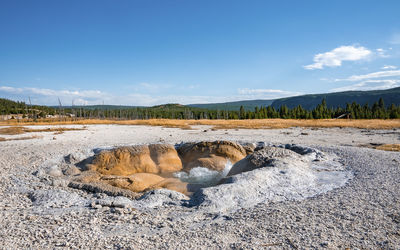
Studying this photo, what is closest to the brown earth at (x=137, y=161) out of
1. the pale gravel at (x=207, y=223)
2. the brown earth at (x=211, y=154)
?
the brown earth at (x=211, y=154)

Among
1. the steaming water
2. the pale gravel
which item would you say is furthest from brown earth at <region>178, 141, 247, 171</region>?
the pale gravel

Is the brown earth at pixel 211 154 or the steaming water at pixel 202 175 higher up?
the brown earth at pixel 211 154

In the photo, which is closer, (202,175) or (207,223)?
(207,223)

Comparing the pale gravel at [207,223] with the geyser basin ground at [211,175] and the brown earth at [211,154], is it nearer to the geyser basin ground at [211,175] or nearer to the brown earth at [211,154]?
the geyser basin ground at [211,175]

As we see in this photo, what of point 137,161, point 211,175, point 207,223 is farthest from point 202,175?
point 207,223

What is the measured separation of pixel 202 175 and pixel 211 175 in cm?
47

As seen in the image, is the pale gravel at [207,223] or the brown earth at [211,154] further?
the brown earth at [211,154]

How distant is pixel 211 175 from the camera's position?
12734 mm

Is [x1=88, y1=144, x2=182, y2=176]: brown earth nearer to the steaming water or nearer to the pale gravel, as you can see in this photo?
the steaming water

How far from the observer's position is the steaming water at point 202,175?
11923 mm

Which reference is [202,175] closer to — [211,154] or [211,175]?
[211,175]

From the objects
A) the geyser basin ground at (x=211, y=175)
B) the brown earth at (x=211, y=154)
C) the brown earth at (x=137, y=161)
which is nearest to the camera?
the geyser basin ground at (x=211, y=175)

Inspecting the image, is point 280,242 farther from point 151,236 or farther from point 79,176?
point 79,176

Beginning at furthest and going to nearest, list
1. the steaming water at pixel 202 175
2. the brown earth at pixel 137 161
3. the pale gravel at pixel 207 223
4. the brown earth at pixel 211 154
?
1. the brown earth at pixel 211 154
2. the brown earth at pixel 137 161
3. the steaming water at pixel 202 175
4. the pale gravel at pixel 207 223
